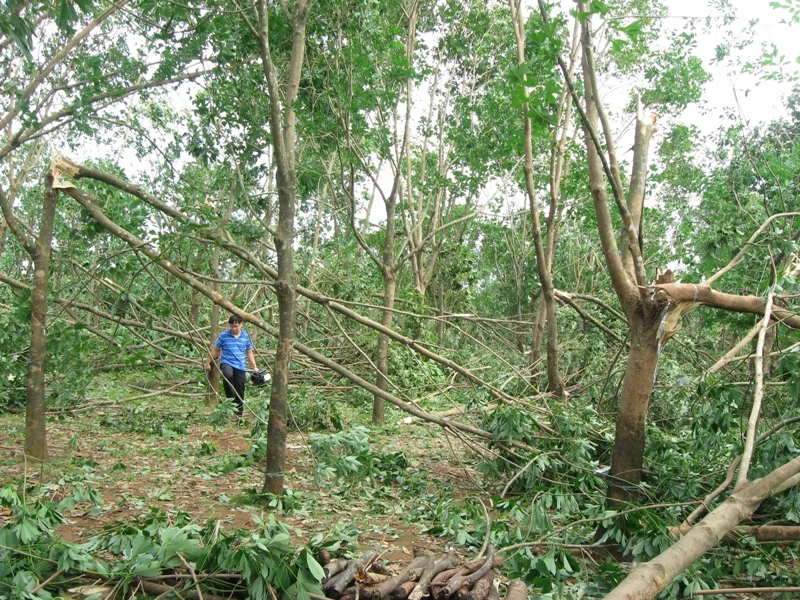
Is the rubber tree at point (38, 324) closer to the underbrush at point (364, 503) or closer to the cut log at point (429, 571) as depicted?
the underbrush at point (364, 503)

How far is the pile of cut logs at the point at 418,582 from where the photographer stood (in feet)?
10.2

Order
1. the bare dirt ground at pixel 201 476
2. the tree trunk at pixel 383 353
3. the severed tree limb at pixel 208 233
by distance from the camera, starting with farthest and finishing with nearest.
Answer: the tree trunk at pixel 383 353 < the severed tree limb at pixel 208 233 < the bare dirt ground at pixel 201 476

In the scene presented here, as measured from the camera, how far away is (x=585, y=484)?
512cm

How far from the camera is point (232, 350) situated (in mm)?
8719

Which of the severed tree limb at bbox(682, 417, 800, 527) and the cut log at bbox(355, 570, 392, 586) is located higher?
the severed tree limb at bbox(682, 417, 800, 527)

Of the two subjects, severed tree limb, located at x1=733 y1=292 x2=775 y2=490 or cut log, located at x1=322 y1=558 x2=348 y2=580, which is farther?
severed tree limb, located at x1=733 y1=292 x2=775 y2=490

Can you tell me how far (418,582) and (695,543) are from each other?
4.10ft

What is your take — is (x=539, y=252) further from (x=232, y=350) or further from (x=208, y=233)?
(x=232, y=350)

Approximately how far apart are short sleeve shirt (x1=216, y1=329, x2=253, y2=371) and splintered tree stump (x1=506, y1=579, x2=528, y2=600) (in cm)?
607

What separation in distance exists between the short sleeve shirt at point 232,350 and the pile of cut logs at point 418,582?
5590mm

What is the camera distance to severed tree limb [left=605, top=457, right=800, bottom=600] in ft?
8.38

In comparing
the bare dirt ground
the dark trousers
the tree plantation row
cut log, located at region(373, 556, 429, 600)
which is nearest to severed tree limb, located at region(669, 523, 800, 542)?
the tree plantation row

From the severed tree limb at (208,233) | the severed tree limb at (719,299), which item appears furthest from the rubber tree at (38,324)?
the severed tree limb at (719,299)

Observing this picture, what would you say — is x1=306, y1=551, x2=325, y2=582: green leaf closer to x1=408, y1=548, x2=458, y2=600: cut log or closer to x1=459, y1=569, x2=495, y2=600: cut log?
x1=408, y1=548, x2=458, y2=600: cut log
